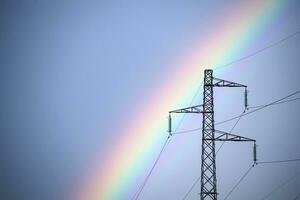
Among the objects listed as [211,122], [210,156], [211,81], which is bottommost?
[210,156]

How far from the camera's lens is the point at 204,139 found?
3978 cm

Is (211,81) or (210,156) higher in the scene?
(211,81)

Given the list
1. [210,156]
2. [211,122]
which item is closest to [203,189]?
[210,156]

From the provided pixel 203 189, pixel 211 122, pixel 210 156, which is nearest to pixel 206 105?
pixel 211 122

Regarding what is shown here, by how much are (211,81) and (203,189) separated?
9.50m

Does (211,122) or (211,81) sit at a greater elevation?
(211,81)

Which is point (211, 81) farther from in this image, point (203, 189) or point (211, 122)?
point (203, 189)

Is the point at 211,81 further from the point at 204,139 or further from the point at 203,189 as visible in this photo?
the point at 203,189

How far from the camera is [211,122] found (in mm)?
40250

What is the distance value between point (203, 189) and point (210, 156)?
2.99 meters

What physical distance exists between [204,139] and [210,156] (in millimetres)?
2202

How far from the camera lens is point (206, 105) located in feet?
134

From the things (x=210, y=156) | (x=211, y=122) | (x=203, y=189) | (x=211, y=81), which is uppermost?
(x=211, y=81)

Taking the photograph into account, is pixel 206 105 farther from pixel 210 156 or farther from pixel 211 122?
pixel 210 156
